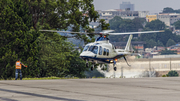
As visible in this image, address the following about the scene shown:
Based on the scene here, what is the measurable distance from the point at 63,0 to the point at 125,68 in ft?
204

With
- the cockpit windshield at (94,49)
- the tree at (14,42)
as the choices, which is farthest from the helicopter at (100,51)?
→ the tree at (14,42)

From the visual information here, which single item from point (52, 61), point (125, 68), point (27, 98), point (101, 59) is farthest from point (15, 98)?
point (125, 68)

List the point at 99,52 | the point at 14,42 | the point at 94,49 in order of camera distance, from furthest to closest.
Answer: the point at 14,42 → the point at 99,52 → the point at 94,49

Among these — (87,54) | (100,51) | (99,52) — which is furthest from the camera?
(100,51)

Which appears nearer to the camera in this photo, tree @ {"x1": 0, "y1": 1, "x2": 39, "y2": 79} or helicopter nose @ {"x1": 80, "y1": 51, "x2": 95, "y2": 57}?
helicopter nose @ {"x1": 80, "y1": 51, "x2": 95, "y2": 57}

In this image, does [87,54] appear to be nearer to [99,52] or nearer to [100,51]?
[99,52]

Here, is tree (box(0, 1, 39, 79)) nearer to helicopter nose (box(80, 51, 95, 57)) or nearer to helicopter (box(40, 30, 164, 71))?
helicopter (box(40, 30, 164, 71))

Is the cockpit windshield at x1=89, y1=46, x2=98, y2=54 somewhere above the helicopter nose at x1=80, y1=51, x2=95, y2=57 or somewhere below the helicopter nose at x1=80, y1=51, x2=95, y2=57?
above

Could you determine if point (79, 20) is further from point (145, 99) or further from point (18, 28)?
point (145, 99)

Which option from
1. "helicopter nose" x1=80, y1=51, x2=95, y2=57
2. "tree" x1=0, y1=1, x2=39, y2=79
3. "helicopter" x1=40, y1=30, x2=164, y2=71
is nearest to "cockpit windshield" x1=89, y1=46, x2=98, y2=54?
"helicopter" x1=40, y1=30, x2=164, y2=71

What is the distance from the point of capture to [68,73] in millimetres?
52375

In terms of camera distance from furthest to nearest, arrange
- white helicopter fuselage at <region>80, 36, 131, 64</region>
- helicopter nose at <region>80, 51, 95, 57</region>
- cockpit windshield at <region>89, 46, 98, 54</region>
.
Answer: cockpit windshield at <region>89, 46, 98, 54</region>, white helicopter fuselage at <region>80, 36, 131, 64</region>, helicopter nose at <region>80, 51, 95, 57</region>

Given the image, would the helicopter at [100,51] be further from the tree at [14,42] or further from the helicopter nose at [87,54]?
the tree at [14,42]

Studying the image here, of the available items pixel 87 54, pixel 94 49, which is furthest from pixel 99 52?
pixel 87 54
